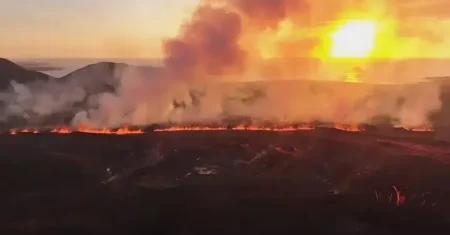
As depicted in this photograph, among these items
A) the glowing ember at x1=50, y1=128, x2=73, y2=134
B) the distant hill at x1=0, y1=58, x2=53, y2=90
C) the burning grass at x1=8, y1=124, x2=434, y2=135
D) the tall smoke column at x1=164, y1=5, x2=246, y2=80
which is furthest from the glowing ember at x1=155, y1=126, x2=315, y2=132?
the distant hill at x1=0, y1=58, x2=53, y2=90

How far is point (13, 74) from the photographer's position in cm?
470

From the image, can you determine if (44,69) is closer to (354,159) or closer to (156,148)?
(156,148)

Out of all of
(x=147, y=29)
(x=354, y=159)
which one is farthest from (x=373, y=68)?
(x=147, y=29)

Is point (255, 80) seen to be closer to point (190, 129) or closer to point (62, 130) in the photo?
point (190, 129)

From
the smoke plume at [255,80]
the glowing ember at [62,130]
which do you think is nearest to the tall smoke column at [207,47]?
the smoke plume at [255,80]

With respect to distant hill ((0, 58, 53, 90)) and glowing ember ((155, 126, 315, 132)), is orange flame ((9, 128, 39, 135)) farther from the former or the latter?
glowing ember ((155, 126, 315, 132))

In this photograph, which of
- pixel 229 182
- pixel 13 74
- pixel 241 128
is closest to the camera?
pixel 229 182

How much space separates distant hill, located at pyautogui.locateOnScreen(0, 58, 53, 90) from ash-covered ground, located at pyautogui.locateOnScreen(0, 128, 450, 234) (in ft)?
1.68

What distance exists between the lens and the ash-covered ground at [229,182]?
4.17 m

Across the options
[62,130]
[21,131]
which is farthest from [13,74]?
[62,130]

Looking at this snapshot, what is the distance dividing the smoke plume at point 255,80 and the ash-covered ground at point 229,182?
21 cm

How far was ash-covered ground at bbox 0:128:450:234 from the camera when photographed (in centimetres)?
417

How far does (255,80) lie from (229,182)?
104 centimetres

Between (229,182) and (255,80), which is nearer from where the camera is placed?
(229,182)
